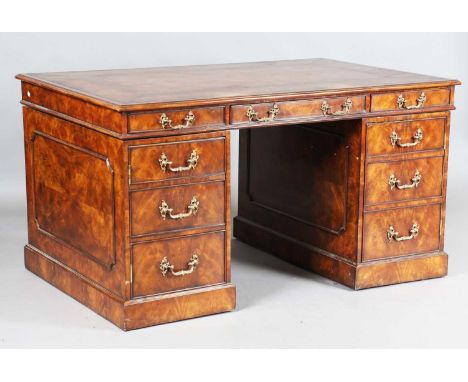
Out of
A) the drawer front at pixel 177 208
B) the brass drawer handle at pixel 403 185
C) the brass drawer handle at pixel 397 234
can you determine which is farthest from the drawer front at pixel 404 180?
the drawer front at pixel 177 208

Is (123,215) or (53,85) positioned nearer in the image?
(123,215)

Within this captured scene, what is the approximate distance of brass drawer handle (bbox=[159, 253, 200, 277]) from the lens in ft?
15.4

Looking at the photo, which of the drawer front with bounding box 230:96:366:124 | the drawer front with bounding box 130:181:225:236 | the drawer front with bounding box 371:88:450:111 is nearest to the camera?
the drawer front with bounding box 130:181:225:236

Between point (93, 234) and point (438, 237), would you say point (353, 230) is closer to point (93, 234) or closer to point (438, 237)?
point (438, 237)

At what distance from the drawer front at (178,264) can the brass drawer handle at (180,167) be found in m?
0.29

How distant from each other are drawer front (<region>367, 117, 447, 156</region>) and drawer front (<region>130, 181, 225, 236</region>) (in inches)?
29.4

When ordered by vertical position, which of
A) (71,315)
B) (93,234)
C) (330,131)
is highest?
(330,131)

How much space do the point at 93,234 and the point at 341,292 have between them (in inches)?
43.8

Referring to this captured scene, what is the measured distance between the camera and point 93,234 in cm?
483

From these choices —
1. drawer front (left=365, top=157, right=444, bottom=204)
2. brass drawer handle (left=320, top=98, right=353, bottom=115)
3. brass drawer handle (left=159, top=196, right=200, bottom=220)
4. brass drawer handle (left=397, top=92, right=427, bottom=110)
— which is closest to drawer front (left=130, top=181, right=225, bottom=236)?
brass drawer handle (left=159, top=196, right=200, bottom=220)

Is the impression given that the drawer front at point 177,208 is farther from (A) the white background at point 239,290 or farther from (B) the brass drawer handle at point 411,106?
(B) the brass drawer handle at point 411,106

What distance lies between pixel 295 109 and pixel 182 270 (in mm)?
807

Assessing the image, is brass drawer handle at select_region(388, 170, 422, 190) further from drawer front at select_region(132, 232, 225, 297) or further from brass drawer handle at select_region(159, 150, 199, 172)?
brass drawer handle at select_region(159, 150, 199, 172)

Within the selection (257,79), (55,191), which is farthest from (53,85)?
(257,79)
